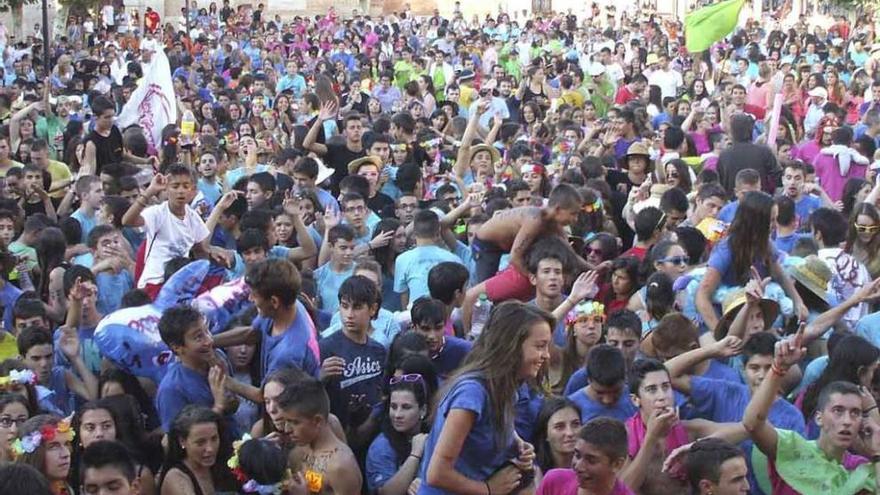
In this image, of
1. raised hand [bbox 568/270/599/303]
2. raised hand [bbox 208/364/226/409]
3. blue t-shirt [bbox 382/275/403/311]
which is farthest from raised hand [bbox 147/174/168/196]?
raised hand [bbox 568/270/599/303]

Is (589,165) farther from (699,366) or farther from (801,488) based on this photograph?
(801,488)

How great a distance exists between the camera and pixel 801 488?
5.54 meters

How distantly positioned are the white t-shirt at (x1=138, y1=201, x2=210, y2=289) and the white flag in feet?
18.4

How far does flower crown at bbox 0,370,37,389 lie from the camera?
6379mm

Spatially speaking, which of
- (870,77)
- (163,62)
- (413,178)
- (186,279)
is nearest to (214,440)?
(186,279)

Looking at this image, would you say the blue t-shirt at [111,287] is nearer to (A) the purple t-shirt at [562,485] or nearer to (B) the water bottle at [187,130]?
(B) the water bottle at [187,130]

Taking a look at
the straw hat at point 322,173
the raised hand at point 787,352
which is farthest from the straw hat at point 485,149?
the raised hand at point 787,352

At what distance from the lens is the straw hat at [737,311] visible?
7152 millimetres

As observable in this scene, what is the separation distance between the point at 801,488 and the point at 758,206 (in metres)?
2.28

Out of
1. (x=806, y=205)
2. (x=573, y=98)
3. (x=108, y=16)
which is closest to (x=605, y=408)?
(x=806, y=205)

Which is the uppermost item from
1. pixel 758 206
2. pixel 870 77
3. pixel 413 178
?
pixel 758 206

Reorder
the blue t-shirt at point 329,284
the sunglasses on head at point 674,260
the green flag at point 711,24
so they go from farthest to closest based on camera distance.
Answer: the green flag at point 711,24 → the blue t-shirt at point 329,284 → the sunglasses on head at point 674,260

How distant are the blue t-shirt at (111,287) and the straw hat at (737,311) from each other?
3.37 metres

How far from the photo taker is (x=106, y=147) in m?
12.5
